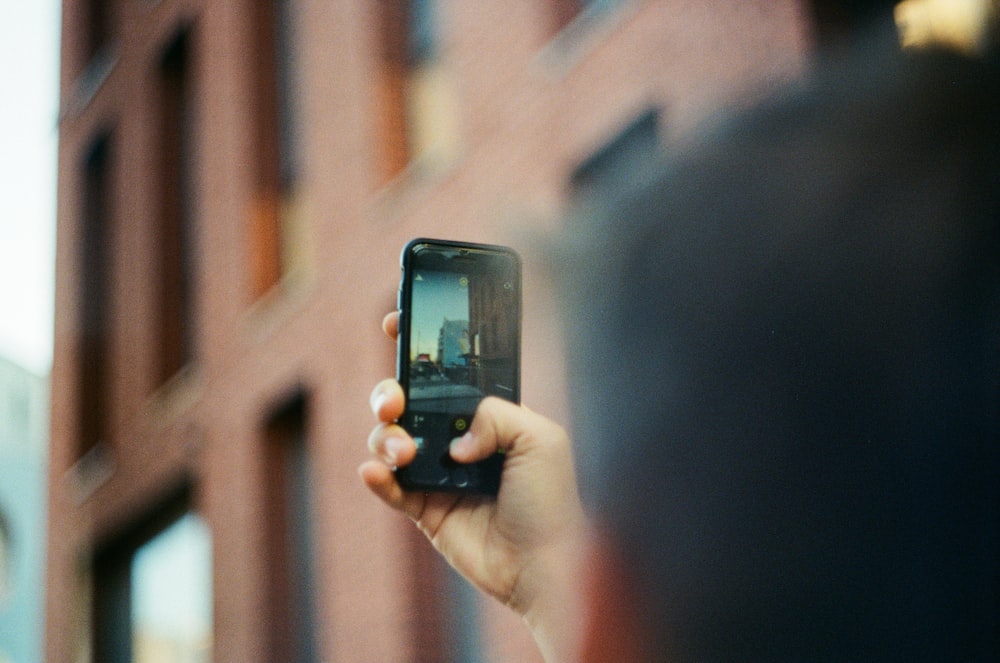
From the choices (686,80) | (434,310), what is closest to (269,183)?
(686,80)

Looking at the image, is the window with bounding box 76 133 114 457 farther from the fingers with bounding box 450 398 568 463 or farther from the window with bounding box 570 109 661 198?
the fingers with bounding box 450 398 568 463

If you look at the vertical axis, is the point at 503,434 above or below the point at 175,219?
below

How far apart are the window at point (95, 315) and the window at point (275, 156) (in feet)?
9.00

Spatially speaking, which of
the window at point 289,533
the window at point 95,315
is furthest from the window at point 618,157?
the window at point 95,315

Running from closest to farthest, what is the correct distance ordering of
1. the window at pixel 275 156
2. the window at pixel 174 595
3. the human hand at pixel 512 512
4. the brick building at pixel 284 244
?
the human hand at pixel 512 512 < the brick building at pixel 284 244 < the window at pixel 275 156 < the window at pixel 174 595

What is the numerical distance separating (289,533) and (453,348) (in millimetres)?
5195

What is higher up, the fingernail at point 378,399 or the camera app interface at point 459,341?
the camera app interface at point 459,341

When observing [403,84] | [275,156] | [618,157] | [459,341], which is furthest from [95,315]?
[459,341]

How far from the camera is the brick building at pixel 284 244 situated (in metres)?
4.47

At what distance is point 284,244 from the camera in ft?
22.1

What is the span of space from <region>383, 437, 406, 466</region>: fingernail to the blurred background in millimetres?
204

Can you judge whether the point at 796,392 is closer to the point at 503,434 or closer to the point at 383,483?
the point at 503,434

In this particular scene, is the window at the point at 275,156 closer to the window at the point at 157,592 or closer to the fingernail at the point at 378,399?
the window at the point at 157,592

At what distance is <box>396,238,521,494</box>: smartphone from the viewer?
1.36 m
